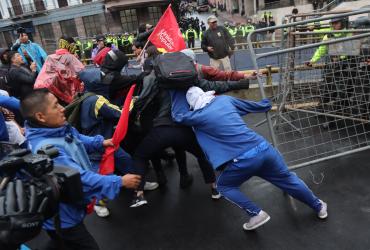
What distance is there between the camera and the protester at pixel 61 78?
4844mm

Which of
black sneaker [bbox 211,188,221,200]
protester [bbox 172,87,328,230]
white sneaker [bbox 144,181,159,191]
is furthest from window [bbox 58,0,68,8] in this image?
protester [bbox 172,87,328,230]

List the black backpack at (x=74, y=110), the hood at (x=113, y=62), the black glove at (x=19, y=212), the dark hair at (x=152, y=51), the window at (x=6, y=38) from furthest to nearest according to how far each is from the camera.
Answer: the window at (x=6, y=38), the dark hair at (x=152, y=51), the hood at (x=113, y=62), the black backpack at (x=74, y=110), the black glove at (x=19, y=212)

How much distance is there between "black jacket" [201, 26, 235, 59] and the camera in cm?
780

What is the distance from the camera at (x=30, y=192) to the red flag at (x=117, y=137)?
97cm

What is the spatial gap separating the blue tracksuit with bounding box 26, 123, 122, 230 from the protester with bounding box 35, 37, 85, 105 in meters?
2.38

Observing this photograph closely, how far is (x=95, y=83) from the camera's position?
3.75 metres

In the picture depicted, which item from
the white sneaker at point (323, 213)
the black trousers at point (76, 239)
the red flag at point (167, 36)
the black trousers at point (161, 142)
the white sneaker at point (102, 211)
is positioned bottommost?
the white sneaker at point (323, 213)

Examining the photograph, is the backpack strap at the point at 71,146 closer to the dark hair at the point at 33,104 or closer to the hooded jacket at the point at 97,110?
the dark hair at the point at 33,104

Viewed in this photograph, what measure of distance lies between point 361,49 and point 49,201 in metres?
3.84

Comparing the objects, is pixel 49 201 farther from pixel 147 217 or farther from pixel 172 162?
pixel 172 162

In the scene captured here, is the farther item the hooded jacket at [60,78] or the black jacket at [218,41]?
the black jacket at [218,41]

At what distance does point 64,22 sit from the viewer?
112 feet

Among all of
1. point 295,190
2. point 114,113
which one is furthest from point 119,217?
point 295,190

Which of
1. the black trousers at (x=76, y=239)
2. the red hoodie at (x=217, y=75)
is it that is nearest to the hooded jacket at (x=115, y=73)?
the red hoodie at (x=217, y=75)
